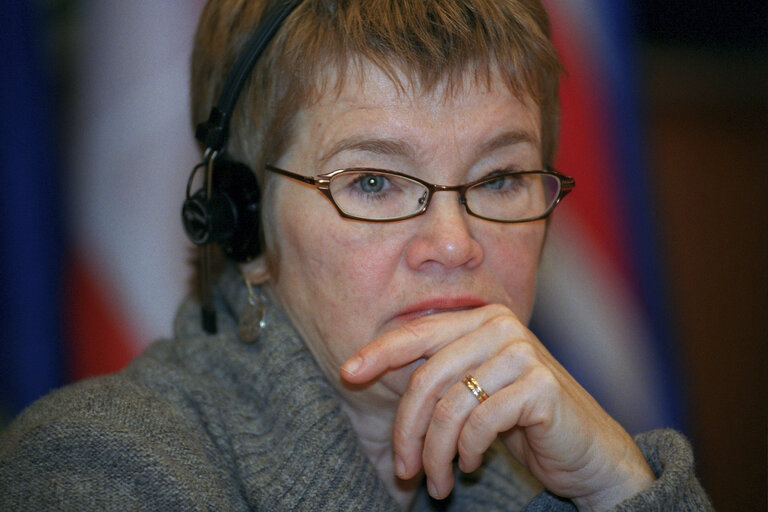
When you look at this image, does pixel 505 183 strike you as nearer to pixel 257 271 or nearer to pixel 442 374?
pixel 442 374

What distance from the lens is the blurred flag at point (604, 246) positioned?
247 cm

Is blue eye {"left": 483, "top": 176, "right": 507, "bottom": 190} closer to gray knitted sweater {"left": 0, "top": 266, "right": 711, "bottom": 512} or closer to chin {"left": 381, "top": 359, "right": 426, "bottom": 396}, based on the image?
chin {"left": 381, "top": 359, "right": 426, "bottom": 396}

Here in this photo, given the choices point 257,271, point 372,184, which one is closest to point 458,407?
point 372,184

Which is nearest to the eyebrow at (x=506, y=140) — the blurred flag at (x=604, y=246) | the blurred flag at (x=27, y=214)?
the blurred flag at (x=604, y=246)

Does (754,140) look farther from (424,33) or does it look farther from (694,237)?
(424,33)

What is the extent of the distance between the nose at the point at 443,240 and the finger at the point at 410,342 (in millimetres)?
97

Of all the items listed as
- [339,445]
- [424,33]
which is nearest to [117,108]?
[424,33]

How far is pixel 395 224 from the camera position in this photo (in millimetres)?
1342

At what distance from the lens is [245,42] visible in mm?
1482

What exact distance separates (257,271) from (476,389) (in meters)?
0.59

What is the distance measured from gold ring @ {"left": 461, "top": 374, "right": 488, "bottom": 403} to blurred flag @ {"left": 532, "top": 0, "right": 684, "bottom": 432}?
4.13ft

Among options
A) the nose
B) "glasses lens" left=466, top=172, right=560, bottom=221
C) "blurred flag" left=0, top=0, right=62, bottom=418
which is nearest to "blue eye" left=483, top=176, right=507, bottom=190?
"glasses lens" left=466, top=172, right=560, bottom=221

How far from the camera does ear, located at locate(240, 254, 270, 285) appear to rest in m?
1.55

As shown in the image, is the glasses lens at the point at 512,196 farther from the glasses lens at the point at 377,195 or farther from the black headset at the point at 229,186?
the black headset at the point at 229,186
